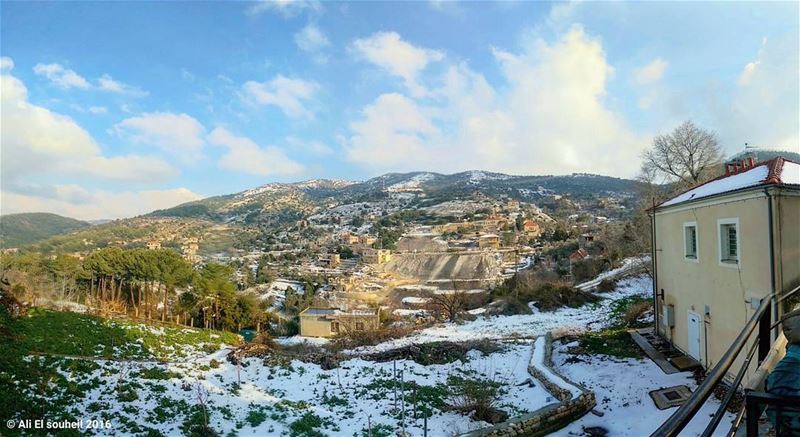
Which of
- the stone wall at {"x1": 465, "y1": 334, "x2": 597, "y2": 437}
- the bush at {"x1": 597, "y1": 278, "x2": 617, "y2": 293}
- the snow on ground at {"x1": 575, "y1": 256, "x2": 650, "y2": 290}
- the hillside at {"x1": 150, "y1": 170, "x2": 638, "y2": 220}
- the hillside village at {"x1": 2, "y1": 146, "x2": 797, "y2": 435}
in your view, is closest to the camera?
the stone wall at {"x1": 465, "y1": 334, "x2": 597, "y2": 437}

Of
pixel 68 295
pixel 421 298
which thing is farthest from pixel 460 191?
pixel 68 295

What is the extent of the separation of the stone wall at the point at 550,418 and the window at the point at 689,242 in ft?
15.5

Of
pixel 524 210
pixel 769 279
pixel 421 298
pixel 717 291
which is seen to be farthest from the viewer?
pixel 524 210

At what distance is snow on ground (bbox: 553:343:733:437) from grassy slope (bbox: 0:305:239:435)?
1086 centimetres

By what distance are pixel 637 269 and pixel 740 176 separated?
22.3 metres

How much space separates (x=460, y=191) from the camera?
390ft

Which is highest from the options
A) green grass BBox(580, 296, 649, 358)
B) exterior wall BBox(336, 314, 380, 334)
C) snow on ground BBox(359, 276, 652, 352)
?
green grass BBox(580, 296, 649, 358)

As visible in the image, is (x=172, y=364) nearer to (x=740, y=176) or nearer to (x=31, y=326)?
(x=31, y=326)

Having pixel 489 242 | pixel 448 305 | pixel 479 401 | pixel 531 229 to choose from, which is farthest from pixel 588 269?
pixel 531 229

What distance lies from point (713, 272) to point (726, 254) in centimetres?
68

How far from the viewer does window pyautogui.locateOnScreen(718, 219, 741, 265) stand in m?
9.18

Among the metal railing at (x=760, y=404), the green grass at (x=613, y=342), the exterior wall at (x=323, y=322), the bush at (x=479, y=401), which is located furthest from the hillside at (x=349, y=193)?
the metal railing at (x=760, y=404)

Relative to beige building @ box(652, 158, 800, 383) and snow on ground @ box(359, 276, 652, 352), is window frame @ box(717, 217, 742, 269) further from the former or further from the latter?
snow on ground @ box(359, 276, 652, 352)

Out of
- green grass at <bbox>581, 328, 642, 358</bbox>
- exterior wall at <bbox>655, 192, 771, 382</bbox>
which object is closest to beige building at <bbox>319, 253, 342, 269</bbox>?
green grass at <bbox>581, 328, 642, 358</bbox>
